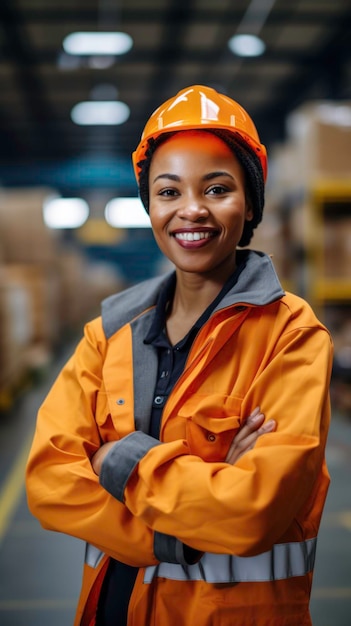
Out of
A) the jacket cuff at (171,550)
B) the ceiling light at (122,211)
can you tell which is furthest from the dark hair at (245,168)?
the ceiling light at (122,211)

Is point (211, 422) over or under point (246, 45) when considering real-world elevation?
under

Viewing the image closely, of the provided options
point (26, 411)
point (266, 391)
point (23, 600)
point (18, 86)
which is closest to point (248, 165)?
point (266, 391)

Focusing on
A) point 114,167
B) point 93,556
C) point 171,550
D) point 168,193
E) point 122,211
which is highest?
point 114,167

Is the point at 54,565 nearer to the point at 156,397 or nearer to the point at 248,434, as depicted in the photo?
the point at 156,397

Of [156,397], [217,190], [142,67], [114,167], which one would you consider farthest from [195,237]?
[114,167]

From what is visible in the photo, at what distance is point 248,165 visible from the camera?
1665mm

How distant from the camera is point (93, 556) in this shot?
5.64 ft

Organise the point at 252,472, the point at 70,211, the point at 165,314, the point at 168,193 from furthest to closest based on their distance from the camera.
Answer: the point at 70,211, the point at 165,314, the point at 168,193, the point at 252,472

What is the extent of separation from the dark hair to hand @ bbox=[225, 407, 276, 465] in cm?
52

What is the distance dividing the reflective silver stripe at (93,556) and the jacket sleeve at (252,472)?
0.26 m

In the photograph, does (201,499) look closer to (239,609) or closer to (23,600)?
(239,609)

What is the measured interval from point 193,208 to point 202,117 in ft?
0.71

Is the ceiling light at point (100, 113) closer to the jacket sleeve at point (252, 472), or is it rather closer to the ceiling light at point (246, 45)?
the ceiling light at point (246, 45)

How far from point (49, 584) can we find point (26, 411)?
3.67 meters
